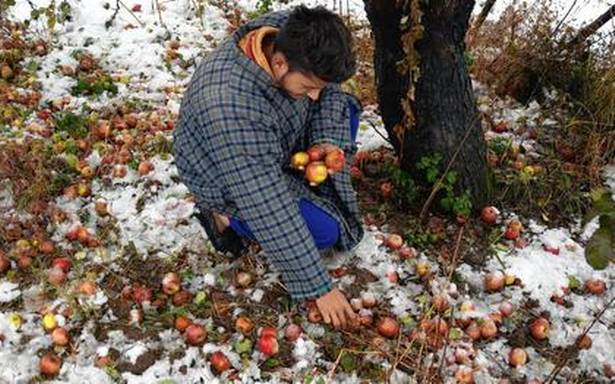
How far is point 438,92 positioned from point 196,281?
4.76 ft

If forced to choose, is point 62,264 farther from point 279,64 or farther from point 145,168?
point 279,64

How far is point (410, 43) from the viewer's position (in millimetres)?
2516

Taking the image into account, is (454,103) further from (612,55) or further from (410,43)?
(612,55)

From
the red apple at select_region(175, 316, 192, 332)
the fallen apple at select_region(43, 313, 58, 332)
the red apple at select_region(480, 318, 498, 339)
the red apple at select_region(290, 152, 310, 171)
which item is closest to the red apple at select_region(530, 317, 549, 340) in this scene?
the red apple at select_region(480, 318, 498, 339)

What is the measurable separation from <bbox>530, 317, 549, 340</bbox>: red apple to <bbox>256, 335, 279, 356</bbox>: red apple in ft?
3.69

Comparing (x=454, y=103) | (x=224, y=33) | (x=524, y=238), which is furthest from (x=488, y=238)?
(x=224, y=33)

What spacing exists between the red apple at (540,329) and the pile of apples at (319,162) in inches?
43.1

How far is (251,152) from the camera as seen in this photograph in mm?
2338

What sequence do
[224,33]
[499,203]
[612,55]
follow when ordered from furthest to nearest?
[224,33]
[612,55]
[499,203]

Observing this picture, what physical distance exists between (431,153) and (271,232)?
107cm

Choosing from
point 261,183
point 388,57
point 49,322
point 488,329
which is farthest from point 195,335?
point 388,57

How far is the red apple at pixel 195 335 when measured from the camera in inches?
102

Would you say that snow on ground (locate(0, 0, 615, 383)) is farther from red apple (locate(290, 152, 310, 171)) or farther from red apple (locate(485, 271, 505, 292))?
red apple (locate(290, 152, 310, 171))

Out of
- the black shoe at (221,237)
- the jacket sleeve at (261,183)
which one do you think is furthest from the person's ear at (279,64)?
the black shoe at (221,237)
